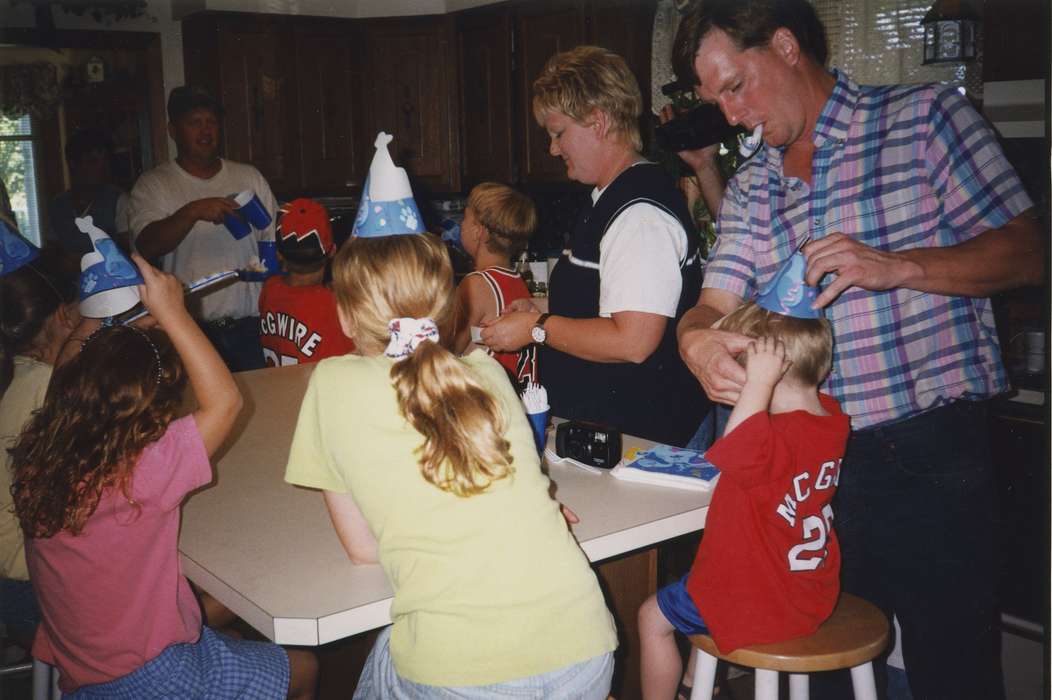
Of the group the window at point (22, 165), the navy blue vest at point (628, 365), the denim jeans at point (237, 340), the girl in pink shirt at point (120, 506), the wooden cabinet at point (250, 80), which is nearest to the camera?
the girl in pink shirt at point (120, 506)

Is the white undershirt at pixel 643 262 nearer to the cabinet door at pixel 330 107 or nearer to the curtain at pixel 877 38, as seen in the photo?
the curtain at pixel 877 38

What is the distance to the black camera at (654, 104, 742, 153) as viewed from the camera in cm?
216

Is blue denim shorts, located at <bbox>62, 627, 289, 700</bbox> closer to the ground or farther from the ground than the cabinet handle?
closer to the ground

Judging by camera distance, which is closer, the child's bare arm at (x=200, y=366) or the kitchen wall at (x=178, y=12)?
the child's bare arm at (x=200, y=366)

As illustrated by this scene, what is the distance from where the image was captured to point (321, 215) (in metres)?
2.74

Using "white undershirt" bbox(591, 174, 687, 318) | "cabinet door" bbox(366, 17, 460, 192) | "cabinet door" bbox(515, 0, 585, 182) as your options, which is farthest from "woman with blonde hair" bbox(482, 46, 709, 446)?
"cabinet door" bbox(366, 17, 460, 192)

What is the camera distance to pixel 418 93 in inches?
192

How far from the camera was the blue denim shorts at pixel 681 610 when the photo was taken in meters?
1.50

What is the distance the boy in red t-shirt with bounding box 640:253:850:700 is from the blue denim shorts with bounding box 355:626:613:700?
11.8 inches

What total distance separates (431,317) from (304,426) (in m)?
0.23

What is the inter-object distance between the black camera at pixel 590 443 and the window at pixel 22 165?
19.5 feet

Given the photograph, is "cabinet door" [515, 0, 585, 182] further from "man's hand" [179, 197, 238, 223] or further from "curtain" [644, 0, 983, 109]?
"man's hand" [179, 197, 238, 223]

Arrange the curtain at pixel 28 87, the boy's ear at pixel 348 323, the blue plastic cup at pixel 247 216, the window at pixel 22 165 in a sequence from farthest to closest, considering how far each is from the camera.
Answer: the window at pixel 22 165, the curtain at pixel 28 87, the blue plastic cup at pixel 247 216, the boy's ear at pixel 348 323

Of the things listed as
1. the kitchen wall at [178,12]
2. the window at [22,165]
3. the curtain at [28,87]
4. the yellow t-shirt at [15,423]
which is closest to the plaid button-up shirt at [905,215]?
the yellow t-shirt at [15,423]
